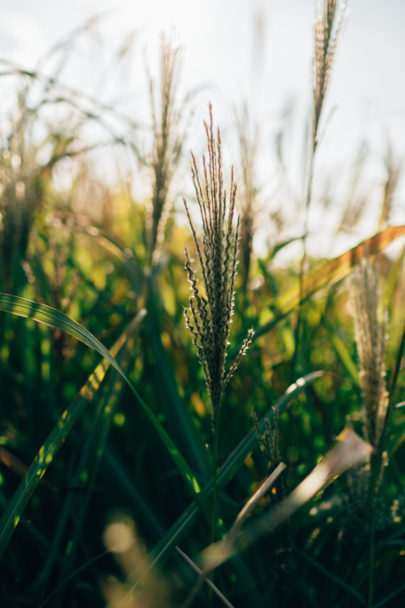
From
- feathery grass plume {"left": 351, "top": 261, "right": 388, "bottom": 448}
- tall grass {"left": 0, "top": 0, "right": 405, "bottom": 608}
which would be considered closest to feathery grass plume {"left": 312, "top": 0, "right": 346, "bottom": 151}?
tall grass {"left": 0, "top": 0, "right": 405, "bottom": 608}

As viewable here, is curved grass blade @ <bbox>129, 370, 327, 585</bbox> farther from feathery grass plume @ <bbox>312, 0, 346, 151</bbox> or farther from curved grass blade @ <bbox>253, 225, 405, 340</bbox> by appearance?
feathery grass plume @ <bbox>312, 0, 346, 151</bbox>

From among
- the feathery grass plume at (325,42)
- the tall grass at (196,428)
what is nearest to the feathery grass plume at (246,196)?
the tall grass at (196,428)

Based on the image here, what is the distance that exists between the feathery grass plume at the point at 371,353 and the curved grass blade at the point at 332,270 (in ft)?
1.17

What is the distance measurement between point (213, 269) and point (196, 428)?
0.73 m

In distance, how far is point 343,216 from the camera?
274 cm

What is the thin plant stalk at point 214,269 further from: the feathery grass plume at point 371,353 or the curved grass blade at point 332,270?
the curved grass blade at point 332,270

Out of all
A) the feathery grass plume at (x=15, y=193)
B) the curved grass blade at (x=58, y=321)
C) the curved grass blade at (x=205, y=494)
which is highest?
the feathery grass plume at (x=15, y=193)

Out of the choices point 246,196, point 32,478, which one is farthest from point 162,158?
point 32,478

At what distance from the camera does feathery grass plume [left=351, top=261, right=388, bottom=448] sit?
0.99 metres

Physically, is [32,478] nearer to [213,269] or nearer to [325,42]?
[213,269]

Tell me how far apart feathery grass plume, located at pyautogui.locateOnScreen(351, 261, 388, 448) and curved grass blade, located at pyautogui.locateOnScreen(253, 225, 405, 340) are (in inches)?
14.0

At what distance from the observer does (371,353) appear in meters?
1.01

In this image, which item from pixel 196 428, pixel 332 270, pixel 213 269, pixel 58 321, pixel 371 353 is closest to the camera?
pixel 213 269

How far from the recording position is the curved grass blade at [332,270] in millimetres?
1382
